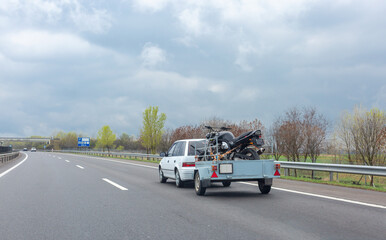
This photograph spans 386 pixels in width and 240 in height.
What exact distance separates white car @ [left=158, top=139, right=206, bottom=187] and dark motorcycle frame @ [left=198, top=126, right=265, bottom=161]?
1.13 m

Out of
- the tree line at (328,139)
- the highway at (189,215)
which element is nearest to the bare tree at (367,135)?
the tree line at (328,139)

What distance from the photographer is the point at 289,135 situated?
26125 mm

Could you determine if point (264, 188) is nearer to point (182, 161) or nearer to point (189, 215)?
point (182, 161)

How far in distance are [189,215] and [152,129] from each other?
48994 millimetres

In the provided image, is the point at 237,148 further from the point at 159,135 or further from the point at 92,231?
the point at 159,135

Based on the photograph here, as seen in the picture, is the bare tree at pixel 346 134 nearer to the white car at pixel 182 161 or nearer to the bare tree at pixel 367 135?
the bare tree at pixel 367 135

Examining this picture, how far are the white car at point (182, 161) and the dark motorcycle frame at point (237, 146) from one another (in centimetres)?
113

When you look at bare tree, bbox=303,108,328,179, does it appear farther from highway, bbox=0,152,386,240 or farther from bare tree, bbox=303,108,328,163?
highway, bbox=0,152,386,240

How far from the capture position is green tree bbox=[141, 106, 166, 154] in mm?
54750

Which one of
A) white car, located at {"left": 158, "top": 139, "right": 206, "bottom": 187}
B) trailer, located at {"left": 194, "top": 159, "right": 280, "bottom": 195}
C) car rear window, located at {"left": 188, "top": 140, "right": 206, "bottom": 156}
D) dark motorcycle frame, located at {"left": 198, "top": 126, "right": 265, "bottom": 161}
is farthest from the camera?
car rear window, located at {"left": 188, "top": 140, "right": 206, "bottom": 156}

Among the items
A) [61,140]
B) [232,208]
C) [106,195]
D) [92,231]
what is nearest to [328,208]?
[232,208]

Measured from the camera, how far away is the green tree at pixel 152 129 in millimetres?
54750

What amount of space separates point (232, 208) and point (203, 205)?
0.76 meters

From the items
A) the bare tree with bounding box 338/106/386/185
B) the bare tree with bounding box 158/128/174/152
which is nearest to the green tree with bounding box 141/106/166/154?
the bare tree with bounding box 158/128/174/152
